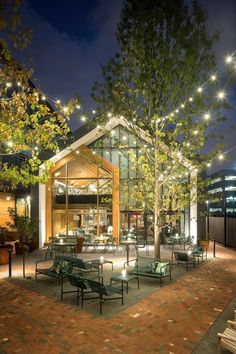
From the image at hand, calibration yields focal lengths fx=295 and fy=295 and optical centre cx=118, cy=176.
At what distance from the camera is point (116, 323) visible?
246 inches

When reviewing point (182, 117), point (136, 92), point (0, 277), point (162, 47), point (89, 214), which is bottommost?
point (0, 277)

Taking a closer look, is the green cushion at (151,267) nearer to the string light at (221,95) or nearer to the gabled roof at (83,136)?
the string light at (221,95)

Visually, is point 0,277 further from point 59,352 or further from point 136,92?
point 136,92

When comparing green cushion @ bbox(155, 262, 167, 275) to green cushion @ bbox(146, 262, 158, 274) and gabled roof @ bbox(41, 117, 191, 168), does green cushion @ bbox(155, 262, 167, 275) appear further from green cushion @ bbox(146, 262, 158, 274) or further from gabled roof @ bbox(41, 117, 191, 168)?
gabled roof @ bbox(41, 117, 191, 168)

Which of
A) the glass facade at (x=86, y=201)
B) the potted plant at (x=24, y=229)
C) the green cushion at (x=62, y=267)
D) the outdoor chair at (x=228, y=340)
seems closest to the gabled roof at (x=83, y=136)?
the glass facade at (x=86, y=201)

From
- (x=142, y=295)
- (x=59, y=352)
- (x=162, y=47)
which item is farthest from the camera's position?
(x=162, y=47)

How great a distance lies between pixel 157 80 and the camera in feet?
38.1

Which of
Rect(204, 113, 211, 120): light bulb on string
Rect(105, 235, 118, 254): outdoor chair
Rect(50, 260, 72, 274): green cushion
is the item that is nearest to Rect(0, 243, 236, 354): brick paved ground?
Rect(50, 260, 72, 274): green cushion

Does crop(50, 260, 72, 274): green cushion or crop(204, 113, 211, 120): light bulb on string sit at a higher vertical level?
crop(204, 113, 211, 120): light bulb on string

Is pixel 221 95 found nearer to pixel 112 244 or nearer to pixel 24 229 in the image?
pixel 112 244

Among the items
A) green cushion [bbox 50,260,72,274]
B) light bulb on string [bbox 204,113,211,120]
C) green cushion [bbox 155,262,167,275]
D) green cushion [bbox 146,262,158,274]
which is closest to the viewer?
green cushion [bbox 50,260,72,274]

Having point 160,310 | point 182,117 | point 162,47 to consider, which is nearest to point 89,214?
point 182,117

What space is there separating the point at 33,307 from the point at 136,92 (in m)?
8.66

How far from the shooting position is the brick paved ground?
527cm
